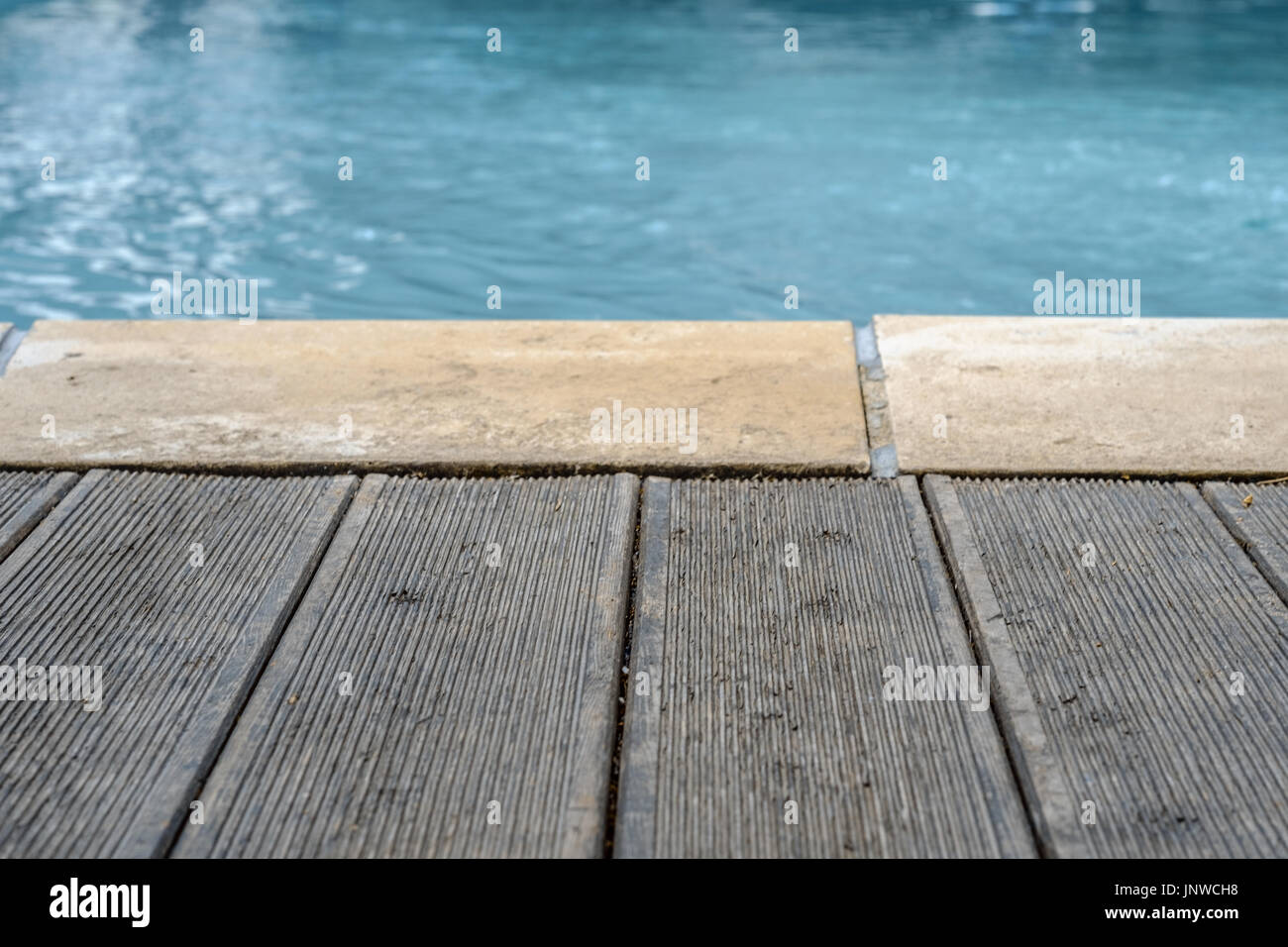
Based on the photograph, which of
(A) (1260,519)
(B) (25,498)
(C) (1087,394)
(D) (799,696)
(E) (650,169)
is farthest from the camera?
(E) (650,169)

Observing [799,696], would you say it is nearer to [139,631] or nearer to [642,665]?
[642,665]

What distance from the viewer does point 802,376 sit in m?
2.43

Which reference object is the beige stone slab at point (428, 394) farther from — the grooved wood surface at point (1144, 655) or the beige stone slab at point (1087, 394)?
the grooved wood surface at point (1144, 655)

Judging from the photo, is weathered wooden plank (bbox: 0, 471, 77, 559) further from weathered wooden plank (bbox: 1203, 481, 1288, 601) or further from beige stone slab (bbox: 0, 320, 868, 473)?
weathered wooden plank (bbox: 1203, 481, 1288, 601)

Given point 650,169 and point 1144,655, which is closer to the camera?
point 1144,655

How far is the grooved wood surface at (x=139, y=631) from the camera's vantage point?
128cm

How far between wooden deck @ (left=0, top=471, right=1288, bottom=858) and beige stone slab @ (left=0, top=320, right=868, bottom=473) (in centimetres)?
9

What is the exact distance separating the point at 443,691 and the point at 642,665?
26cm

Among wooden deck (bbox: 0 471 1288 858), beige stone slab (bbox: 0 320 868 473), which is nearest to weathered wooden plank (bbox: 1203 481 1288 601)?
wooden deck (bbox: 0 471 1288 858)

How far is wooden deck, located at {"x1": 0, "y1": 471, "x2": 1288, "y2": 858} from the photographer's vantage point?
1261 millimetres

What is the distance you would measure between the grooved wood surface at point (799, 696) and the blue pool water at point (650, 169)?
315 cm

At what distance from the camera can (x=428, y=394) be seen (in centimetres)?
233

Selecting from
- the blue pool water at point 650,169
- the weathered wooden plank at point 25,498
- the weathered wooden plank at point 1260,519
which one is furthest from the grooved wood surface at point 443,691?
the blue pool water at point 650,169

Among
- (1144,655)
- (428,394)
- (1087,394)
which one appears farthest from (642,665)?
(1087,394)
